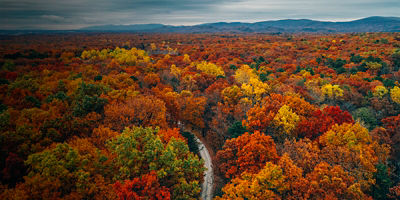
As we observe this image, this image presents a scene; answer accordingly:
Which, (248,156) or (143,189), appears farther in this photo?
(248,156)

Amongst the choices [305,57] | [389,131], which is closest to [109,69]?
[389,131]

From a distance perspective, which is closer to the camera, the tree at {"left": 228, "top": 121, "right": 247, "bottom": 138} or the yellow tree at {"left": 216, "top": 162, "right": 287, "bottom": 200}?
the yellow tree at {"left": 216, "top": 162, "right": 287, "bottom": 200}

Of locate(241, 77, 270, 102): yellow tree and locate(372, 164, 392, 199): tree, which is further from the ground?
locate(241, 77, 270, 102): yellow tree

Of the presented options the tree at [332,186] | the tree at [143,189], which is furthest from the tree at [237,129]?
the tree at [143,189]

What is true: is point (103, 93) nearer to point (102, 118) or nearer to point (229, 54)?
point (102, 118)

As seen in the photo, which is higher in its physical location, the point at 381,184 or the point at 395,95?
the point at 395,95

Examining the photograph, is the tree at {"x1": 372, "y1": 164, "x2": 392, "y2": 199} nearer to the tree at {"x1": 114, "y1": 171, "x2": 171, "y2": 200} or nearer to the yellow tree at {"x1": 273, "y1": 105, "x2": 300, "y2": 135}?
the yellow tree at {"x1": 273, "y1": 105, "x2": 300, "y2": 135}

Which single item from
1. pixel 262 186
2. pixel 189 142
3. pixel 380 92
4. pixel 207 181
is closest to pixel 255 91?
pixel 189 142

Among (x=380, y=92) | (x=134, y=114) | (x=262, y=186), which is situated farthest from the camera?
(x=380, y=92)

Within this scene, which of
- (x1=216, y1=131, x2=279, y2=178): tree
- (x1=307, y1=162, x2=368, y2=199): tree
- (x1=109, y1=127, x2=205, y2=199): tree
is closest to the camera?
(x1=109, y1=127, x2=205, y2=199): tree

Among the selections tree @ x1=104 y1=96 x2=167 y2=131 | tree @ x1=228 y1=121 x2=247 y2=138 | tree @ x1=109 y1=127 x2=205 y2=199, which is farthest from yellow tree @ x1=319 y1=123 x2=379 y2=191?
tree @ x1=104 y1=96 x2=167 y2=131

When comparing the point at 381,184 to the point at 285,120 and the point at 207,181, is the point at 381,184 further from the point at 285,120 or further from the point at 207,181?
the point at 207,181
